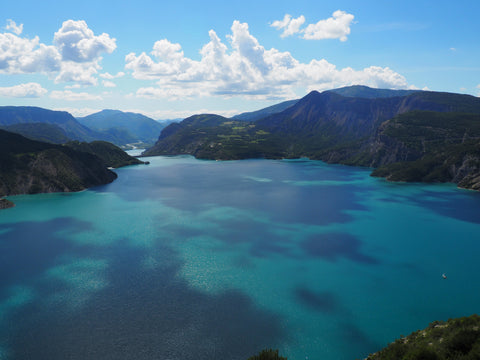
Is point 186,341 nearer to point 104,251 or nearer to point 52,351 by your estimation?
point 52,351

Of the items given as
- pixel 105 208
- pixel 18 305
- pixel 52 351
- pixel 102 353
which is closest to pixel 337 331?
pixel 102 353

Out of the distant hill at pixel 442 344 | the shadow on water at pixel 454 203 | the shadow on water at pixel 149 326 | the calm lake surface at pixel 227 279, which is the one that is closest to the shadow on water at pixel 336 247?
the calm lake surface at pixel 227 279

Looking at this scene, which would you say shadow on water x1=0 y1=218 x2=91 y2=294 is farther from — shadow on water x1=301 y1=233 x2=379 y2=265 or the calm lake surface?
shadow on water x1=301 y1=233 x2=379 y2=265

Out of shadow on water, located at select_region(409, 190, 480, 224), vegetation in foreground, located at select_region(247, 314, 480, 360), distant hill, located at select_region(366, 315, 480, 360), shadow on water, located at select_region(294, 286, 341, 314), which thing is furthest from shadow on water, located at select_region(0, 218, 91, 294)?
shadow on water, located at select_region(409, 190, 480, 224)

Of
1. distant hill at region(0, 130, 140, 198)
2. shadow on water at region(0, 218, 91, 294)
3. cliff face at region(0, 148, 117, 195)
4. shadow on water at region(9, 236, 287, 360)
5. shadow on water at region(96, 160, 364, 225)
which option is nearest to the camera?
shadow on water at region(9, 236, 287, 360)

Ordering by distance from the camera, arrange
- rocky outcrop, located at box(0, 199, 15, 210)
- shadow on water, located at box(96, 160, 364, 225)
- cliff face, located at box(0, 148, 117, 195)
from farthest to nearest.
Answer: cliff face, located at box(0, 148, 117, 195) → rocky outcrop, located at box(0, 199, 15, 210) → shadow on water, located at box(96, 160, 364, 225)

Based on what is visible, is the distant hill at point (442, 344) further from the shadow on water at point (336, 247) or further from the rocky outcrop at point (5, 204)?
the rocky outcrop at point (5, 204)

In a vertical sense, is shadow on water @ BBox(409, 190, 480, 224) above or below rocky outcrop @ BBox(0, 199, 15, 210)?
below
